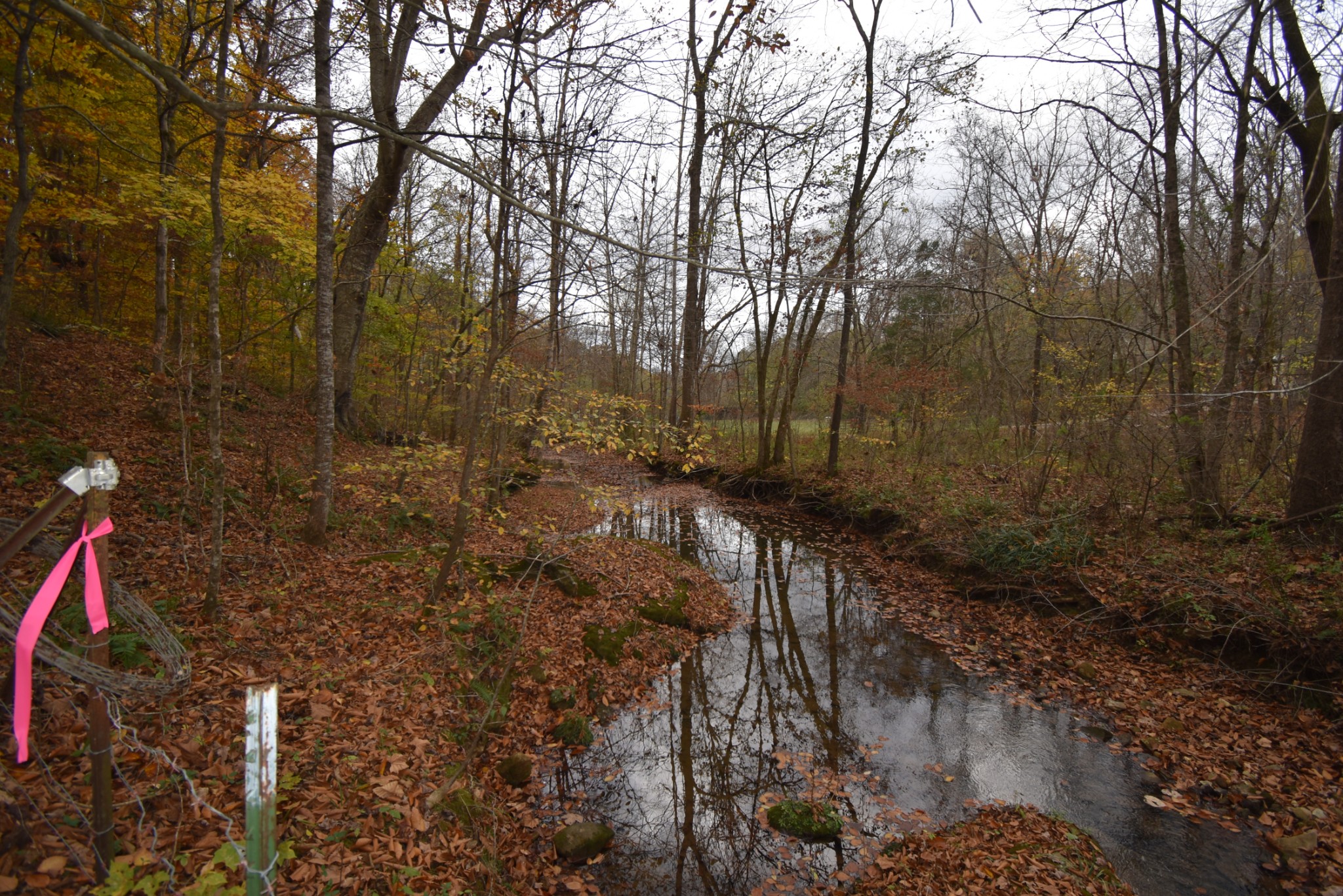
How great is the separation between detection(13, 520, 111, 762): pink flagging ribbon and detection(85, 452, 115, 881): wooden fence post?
0.07m

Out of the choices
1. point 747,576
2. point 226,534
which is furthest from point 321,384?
point 747,576

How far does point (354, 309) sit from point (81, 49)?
506 cm

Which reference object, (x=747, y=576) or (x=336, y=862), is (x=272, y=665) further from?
(x=747, y=576)

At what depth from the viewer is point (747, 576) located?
10406 mm

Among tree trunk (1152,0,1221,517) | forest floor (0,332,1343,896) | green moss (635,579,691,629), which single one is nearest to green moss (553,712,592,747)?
forest floor (0,332,1343,896)

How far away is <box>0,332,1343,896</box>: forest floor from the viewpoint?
308 centimetres

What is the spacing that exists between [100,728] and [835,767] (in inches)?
206

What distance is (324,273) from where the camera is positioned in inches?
238

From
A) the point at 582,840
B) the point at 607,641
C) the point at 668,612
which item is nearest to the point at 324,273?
the point at 607,641

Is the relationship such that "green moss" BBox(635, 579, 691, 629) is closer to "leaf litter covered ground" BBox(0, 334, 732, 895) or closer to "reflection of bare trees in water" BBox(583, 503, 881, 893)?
"leaf litter covered ground" BBox(0, 334, 732, 895)

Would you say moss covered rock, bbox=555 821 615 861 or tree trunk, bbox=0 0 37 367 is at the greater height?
tree trunk, bbox=0 0 37 367

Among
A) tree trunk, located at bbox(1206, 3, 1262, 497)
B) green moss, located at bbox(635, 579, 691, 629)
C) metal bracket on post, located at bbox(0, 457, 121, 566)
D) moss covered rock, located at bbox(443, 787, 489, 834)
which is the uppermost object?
tree trunk, located at bbox(1206, 3, 1262, 497)

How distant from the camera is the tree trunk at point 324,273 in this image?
5824mm

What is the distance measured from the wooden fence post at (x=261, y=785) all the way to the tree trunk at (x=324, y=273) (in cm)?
526
